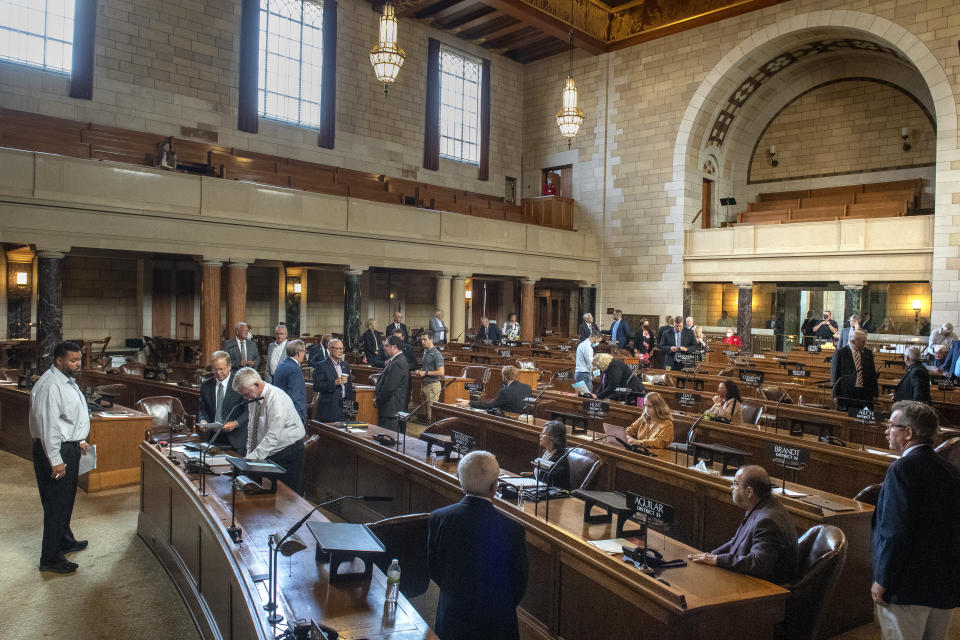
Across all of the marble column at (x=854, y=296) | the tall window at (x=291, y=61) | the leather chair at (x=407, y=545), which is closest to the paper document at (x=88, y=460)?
the leather chair at (x=407, y=545)

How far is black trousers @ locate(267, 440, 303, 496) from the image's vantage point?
15.9 ft

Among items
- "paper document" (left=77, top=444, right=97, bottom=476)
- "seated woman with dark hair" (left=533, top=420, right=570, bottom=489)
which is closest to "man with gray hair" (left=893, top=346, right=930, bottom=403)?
"seated woman with dark hair" (left=533, top=420, right=570, bottom=489)

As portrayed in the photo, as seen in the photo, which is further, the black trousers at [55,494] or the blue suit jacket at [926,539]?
the black trousers at [55,494]

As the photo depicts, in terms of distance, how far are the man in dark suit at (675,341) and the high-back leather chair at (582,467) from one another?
7670 mm

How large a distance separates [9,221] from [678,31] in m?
15.5

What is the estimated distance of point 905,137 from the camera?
57.1 feet

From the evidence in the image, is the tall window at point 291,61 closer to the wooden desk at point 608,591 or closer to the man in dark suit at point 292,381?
the man in dark suit at point 292,381

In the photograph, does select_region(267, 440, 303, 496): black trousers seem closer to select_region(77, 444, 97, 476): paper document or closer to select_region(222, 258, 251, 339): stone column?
select_region(77, 444, 97, 476): paper document

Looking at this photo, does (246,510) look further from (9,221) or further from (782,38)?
(782,38)

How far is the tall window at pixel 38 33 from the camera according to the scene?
1312 centimetres

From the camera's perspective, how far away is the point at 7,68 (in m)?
13.0

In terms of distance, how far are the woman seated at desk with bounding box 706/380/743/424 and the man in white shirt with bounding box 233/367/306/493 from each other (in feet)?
12.2

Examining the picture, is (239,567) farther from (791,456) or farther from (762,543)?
(791,456)

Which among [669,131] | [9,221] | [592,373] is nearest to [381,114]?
[669,131]
